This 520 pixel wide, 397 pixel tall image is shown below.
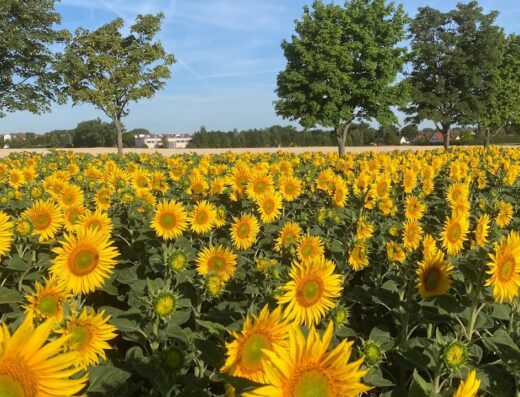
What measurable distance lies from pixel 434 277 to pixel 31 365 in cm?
220

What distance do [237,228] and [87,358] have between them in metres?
2.48

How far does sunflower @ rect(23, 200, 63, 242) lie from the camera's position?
148 inches

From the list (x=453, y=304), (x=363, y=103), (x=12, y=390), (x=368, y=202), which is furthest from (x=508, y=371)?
(x=363, y=103)

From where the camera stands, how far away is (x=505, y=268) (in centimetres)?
233

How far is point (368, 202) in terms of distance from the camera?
18.1ft

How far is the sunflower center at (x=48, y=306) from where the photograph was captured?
2.18m

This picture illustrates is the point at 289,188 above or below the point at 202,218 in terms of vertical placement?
above

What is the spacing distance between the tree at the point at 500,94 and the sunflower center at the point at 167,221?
39.1 m

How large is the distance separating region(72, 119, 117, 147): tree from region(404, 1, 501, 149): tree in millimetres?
59846

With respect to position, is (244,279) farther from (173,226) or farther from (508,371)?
(508,371)

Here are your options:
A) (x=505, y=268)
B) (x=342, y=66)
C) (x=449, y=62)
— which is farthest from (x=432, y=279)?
(x=449, y=62)

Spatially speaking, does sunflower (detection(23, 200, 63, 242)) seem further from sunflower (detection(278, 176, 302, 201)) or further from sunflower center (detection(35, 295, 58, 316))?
sunflower (detection(278, 176, 302, 201))

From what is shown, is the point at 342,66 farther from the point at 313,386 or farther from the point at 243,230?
the point at 313,386

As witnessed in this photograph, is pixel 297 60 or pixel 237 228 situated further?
pixel 297 60
